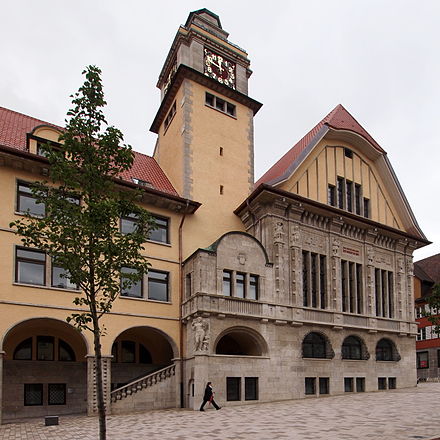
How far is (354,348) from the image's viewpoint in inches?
1250

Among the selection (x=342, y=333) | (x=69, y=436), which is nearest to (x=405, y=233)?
(x=342, y=333)

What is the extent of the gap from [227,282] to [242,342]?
382 cm

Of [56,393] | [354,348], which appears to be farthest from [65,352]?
[354,348]

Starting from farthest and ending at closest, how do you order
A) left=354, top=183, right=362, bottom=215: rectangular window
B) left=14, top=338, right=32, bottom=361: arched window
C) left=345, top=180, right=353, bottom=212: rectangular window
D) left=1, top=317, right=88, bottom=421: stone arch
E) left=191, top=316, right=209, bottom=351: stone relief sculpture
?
left=354, top=183, right=362, bottom=215: rectangular window < left=345, top=180, right=353, bottom=212: rectangular window < left=14, top=338, right=32, bottom=361: arched window < left=191, top=316, right=209, bottom=351: stone relief sculpture < left=1, top=317, right=88, bottom=421: stone arch

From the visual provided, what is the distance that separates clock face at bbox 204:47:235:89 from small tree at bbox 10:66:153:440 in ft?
71.9

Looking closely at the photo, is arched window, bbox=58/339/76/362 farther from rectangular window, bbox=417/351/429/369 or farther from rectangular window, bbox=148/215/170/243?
rectangular window, bbox=417/351/429/369

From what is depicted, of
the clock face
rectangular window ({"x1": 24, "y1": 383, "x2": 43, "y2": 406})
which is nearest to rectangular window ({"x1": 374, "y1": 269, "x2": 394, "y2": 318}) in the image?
the clock face

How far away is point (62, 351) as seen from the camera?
26.6 meters

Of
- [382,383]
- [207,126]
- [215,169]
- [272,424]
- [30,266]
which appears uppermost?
[207,126]

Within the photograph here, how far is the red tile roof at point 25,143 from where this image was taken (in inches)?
1037

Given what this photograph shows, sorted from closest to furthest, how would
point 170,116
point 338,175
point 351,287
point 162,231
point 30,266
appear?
1. point 30,266
2. point 162,231
3. point 351,287
4. point 338,175
5. point 170,116

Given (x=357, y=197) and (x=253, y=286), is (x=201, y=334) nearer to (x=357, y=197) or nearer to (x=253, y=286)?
(x=253, y=286)

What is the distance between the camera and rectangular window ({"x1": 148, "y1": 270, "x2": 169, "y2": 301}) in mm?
26844

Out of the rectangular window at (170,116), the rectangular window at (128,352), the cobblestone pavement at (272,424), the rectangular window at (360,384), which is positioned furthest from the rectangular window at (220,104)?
the rectangular window at (360,384)
